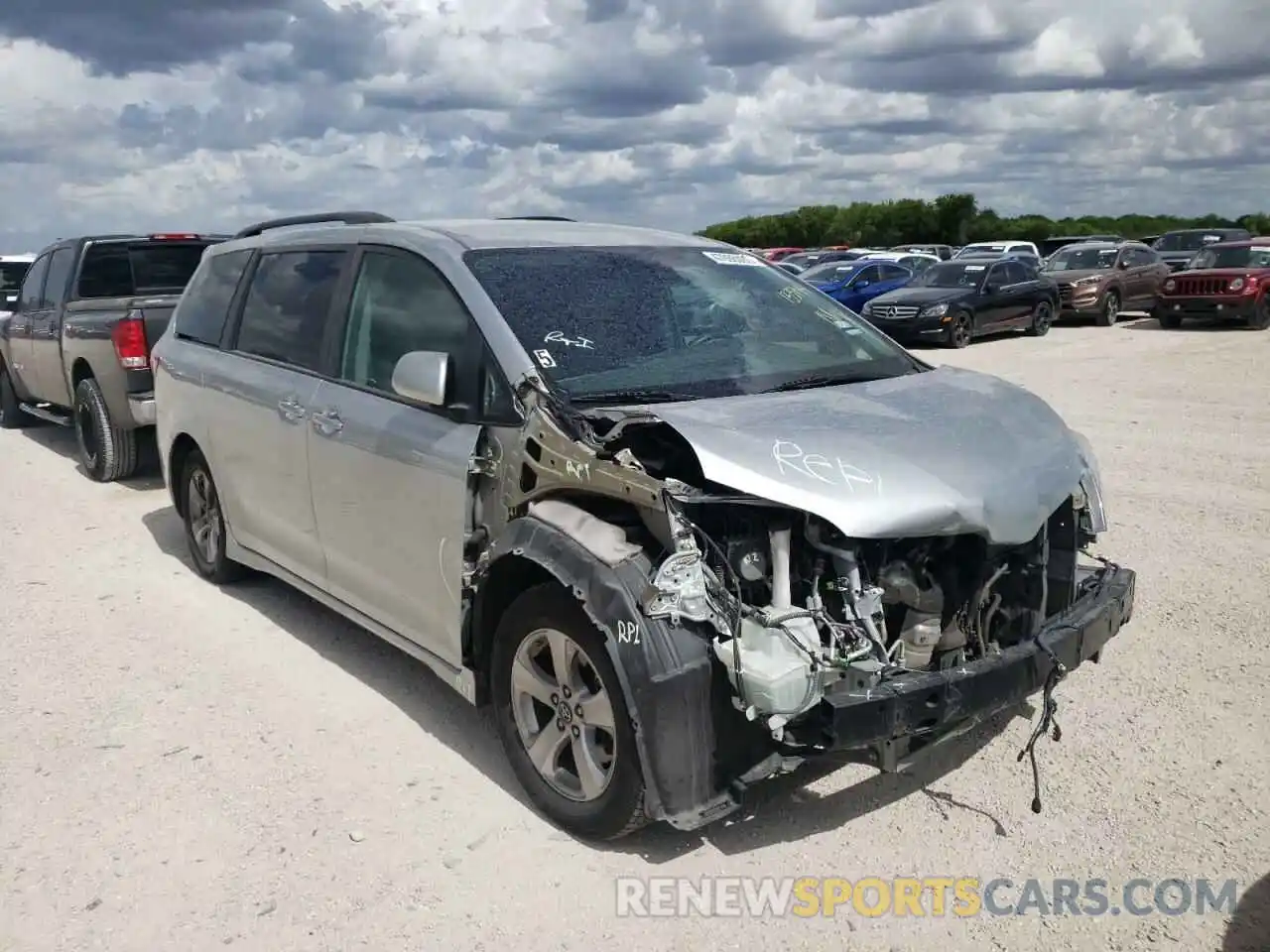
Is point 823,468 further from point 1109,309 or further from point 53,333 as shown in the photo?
point 1109,309

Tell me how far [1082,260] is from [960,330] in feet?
20.5

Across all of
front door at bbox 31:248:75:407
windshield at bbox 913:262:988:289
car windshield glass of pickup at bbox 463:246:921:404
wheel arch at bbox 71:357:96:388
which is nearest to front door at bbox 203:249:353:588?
car windshield glass of pickup at bbox 463:246:921:404

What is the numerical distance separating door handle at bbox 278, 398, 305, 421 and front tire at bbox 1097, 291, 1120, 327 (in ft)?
67.2

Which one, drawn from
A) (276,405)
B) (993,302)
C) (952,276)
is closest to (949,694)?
(276,405)

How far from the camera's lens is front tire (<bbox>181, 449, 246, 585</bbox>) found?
19.4 feet

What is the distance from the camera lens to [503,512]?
3693 millimetres

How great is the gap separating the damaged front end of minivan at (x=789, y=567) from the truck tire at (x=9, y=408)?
10.6 meters

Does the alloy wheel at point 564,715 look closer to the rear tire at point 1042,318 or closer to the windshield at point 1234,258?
the rear tire at point 1042,318

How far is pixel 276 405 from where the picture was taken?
4910mm

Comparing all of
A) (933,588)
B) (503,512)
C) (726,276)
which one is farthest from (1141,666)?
(503,512)

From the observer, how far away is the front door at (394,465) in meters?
3.87

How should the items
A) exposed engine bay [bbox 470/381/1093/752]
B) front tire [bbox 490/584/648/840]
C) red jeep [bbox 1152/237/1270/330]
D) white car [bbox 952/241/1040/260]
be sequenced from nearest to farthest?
1. exposed engine bay [bbox 470/381/1093/752]
2. front tire [bbox 490/584/648/840]
3. red jeep [bbox 1152/237/1270/330]
4. white car [bbox 952/241/1040/260]

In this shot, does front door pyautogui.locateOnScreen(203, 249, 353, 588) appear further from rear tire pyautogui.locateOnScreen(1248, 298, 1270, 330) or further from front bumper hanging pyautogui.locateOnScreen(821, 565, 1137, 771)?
rear tire pyautogui.locateOnScreen(1248, 298, 1270, 330)

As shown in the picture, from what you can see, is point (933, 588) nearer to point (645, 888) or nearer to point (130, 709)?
point (645, 888)
